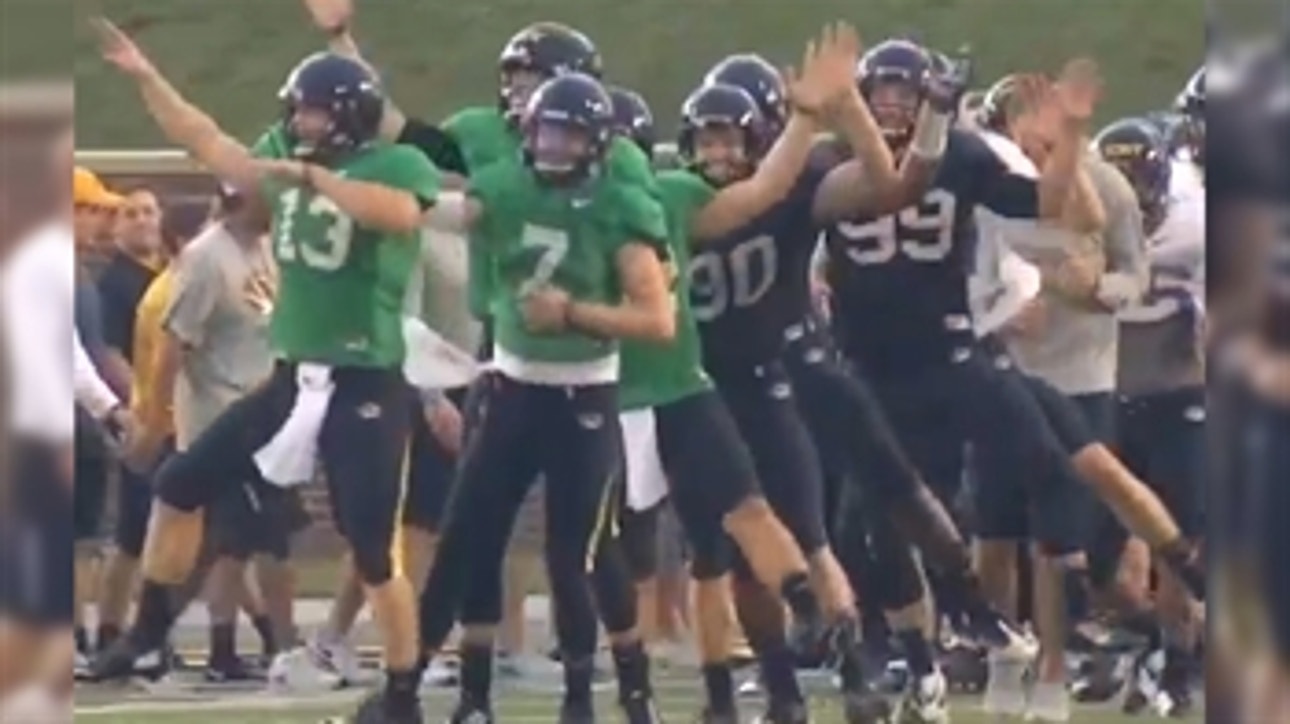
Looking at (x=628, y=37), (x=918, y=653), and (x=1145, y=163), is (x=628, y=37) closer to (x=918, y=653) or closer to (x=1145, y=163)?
(x=1145, y=163)

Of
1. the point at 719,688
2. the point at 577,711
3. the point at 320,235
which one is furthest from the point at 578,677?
the point at 320,235

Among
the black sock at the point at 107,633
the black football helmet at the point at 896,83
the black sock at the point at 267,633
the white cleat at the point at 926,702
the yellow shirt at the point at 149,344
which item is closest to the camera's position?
the white cleat at the point at 926,702

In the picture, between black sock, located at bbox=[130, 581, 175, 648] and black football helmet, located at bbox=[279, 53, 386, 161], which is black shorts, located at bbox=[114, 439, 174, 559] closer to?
black sock, located at bbox=[130, 581, 175, 648]

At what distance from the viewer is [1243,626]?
2.20 metres

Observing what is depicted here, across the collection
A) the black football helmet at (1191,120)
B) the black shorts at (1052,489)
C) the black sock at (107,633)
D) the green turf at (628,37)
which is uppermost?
the green turf at (628,37)

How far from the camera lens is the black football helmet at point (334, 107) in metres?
7.36

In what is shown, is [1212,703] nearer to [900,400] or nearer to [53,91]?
[53,91]

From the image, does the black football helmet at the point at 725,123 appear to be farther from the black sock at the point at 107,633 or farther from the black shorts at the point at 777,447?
the black sock at the point at 107,633

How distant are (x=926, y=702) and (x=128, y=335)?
341 cm

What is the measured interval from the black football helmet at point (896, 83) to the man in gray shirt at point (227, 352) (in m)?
1.86

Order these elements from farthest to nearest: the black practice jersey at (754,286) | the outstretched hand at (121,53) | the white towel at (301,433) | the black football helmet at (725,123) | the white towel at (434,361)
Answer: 1. the white towel at (434,361)
2. the black practice jersey at (754,286)
3. the black football helmet at (725,123)
4. the white towel at (301,433)
5. the outstretched hand at (121,53)

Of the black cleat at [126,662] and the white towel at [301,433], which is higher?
the white towel at [301,433]

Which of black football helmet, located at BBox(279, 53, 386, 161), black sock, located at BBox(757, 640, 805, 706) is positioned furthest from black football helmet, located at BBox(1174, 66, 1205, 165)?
black football helmet, located at BBox(279, 53, 386, 161)

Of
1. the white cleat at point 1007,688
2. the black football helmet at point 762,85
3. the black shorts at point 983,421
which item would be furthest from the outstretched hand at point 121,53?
the white cleat at point 1007,688
